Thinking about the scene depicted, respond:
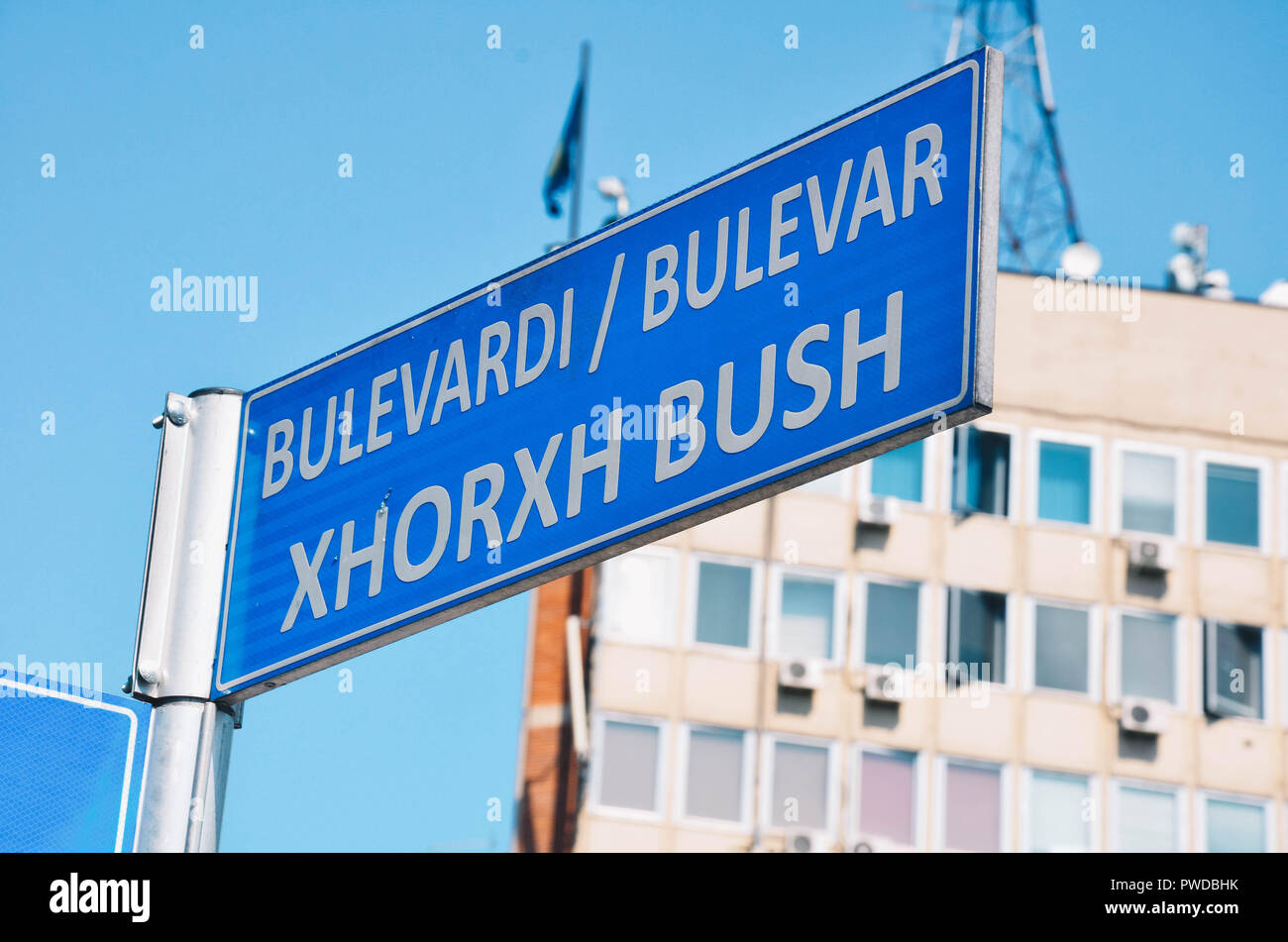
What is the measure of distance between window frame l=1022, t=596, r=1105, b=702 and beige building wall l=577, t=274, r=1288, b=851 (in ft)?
0.13

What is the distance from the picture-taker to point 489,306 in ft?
12.2

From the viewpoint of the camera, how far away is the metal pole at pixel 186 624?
348 centimetres

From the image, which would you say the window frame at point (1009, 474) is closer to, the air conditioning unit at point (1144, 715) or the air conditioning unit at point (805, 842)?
the air conditioning unit at point (1144, 715)

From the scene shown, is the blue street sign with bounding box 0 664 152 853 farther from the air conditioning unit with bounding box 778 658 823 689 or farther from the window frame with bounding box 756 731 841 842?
the air conditioning unit with bounding box 778 658 823 689

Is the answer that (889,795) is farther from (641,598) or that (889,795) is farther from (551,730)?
(551,730)

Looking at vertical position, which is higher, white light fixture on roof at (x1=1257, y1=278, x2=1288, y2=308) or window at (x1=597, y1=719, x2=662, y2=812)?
white light fixture on roof at (x1=1257, y1=278, x2=1288, y2=308)

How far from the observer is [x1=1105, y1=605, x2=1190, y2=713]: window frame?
24750 mm

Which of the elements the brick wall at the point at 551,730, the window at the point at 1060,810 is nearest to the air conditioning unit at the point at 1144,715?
the window at the point at 1060,810

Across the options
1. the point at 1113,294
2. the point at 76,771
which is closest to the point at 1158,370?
the point at 1113,294

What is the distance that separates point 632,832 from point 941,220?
20.5 m

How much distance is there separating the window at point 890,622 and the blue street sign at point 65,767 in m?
20.5

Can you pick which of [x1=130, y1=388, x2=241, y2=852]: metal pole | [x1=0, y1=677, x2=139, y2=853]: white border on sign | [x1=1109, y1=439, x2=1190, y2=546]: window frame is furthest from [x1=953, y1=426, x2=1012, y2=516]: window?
[x1=130, y1=388, x2=241, y2=852]: metal pole

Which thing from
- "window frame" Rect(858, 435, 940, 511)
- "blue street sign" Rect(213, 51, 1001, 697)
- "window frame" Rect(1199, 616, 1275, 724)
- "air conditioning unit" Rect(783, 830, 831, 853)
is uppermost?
"window frame" Rect(858, 435, 940, 511)

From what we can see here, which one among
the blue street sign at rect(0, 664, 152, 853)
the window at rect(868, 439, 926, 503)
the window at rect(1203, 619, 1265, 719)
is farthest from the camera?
the window at rect(868, 439, 926, 503)
